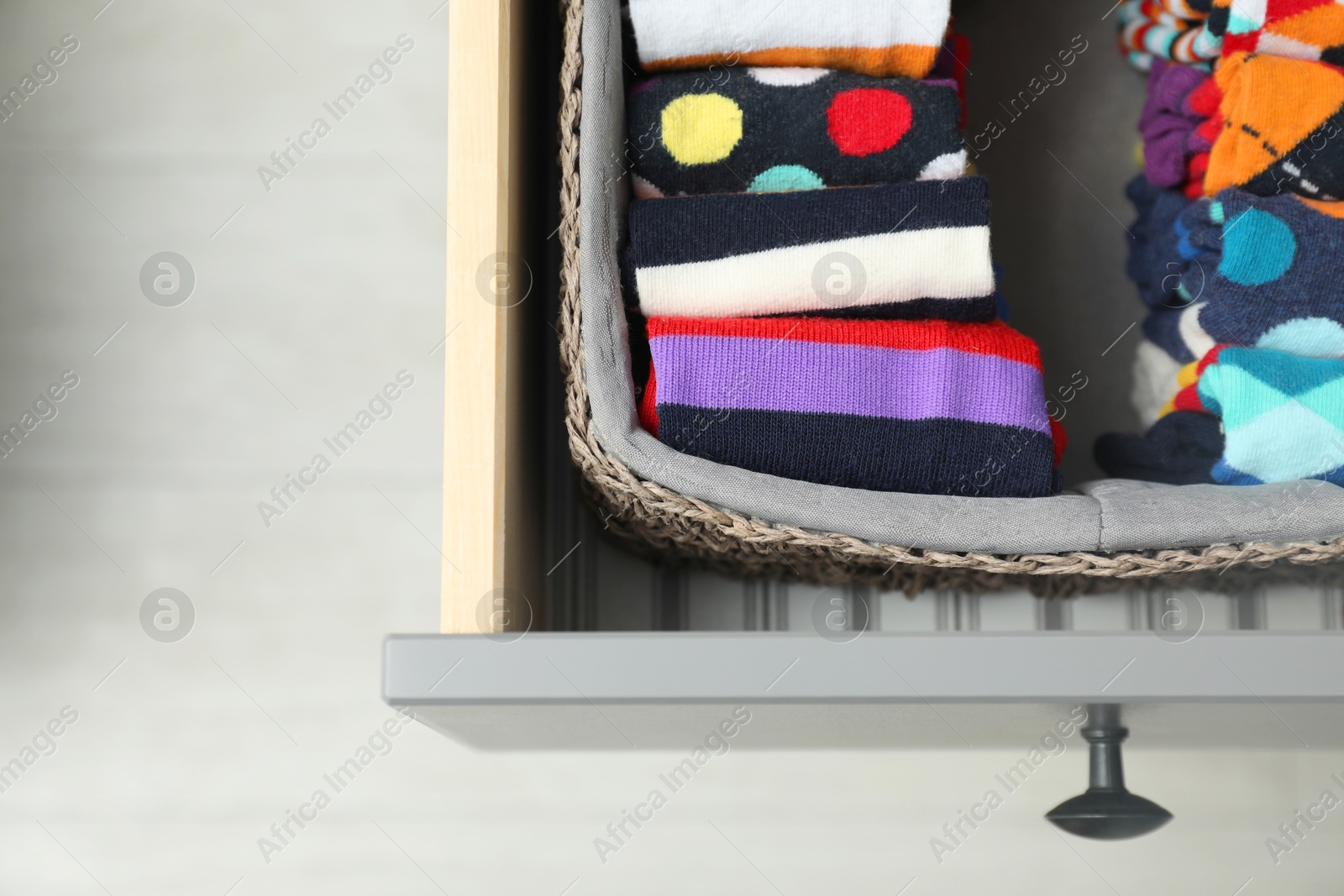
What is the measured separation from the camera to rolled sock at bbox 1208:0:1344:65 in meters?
0.59

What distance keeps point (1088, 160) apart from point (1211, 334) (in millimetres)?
203

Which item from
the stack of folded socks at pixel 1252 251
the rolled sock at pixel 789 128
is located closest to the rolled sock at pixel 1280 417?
the stack of folded socks at pixel 1252 251

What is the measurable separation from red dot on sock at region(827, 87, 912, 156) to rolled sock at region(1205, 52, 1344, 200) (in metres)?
0.23

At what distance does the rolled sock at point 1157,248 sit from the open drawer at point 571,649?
21 centimetres

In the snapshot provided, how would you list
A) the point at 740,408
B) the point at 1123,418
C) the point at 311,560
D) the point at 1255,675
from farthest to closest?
1. the point at 311,560
2. the point at 1123,418
3. the point at 740,408
4. the point at 1255,675

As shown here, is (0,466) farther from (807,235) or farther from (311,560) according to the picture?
(807,235)

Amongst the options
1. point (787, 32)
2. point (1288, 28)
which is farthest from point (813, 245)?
point (1288, 28)

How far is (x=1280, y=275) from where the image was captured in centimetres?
56

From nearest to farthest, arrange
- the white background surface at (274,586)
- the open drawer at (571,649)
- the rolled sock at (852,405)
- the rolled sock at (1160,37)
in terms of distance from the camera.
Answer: the open drawer at (571,649) → the rolled sock at (852,405) → the rolled sock at (1160,37) → the white background surface at (274,586)

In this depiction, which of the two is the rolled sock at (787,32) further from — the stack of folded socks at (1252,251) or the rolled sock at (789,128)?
the stack of folded socks at (1252,251)

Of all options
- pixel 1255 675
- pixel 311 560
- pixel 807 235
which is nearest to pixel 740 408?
pixel 807 235

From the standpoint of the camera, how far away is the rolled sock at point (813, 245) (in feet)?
1.67

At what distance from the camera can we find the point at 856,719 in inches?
19.6

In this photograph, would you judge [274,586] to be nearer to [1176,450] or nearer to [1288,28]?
[1176,450]
